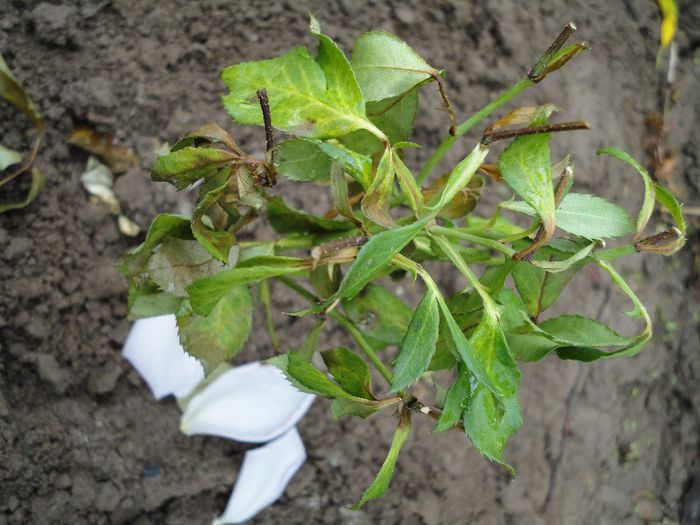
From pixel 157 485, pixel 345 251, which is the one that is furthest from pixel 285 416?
pixel 345 251

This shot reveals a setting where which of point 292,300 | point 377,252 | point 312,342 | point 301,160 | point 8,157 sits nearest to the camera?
point 377,252

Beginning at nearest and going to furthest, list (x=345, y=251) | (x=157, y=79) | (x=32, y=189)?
1. (x=345, y=251)
2. (x=32, y=189)
3. (x=157, y=79)

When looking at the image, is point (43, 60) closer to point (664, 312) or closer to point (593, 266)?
point (593, 266)

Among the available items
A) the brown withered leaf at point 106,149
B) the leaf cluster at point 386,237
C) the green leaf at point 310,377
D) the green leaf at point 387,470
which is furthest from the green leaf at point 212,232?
the brown withered leaf at point 106,149

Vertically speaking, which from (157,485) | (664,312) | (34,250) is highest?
(34,250)

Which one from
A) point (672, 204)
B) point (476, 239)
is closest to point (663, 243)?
point (672, 204)

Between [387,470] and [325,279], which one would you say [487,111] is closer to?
[325,279]

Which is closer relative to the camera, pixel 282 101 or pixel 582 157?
pixel 282 101

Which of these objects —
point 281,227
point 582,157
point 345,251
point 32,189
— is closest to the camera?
point 345,251
